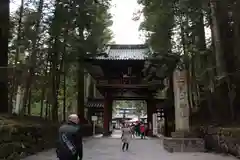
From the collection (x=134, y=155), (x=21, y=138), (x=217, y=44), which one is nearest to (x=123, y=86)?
(x=217, y=44)

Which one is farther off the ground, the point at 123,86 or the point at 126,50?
the point at 126,50

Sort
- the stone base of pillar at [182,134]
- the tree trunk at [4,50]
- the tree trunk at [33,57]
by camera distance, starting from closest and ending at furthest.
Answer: the tree trunk at [4,50]
the tree trunk at [33,57]
the stone base of pillar at [182,134]

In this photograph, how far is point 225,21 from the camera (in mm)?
12938

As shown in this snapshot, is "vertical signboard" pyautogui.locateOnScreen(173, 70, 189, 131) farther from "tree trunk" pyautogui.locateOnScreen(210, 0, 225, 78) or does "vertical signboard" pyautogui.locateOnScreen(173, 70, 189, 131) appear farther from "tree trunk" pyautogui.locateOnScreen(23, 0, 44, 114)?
"tree trunk" pyautogui.locateOnScreen(23, 0, 44, 114)

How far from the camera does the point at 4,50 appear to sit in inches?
437

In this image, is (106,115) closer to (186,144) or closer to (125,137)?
(125,137)

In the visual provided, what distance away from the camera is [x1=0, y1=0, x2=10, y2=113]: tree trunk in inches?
422

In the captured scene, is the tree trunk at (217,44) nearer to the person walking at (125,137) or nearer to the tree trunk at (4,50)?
the person walking at (125,137)

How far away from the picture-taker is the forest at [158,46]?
12023mm

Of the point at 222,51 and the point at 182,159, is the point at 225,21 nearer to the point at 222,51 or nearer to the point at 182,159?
the point at 222,51

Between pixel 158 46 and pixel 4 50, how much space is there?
10.2 metres

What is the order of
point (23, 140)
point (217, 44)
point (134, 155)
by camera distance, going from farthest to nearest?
point (217, 44) < point (134, 155) < point (23, 140)

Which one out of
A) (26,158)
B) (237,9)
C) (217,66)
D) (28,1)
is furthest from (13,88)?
(237,9)

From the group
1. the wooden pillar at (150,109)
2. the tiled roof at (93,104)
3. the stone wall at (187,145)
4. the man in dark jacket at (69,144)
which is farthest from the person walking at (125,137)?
the tiled roof at (93,104)
